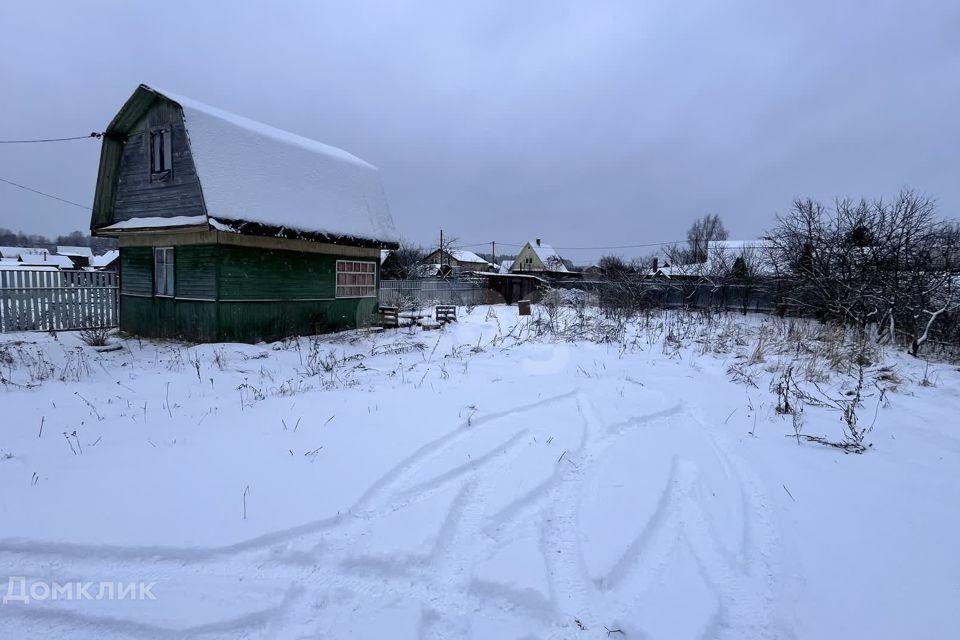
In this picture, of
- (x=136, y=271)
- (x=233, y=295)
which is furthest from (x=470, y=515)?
(x=136, y=271)

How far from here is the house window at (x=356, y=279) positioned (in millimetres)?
13719

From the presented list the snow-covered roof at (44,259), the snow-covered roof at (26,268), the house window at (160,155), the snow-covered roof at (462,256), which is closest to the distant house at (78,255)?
the snow-covered roof at (44,259)

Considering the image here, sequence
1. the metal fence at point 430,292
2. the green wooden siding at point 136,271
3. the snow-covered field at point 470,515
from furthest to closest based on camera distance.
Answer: the metal fence at point 430,292 < the green wooden siding at point 136,271 < the snow-covered field at point 470,515

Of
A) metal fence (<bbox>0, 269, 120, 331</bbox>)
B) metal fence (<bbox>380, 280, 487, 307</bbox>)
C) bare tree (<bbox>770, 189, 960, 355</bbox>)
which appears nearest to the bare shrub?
metal fence (<bbox>0, 269, 120, 331</bbox>)

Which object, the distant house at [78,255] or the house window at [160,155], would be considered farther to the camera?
the distant house at [78,255]

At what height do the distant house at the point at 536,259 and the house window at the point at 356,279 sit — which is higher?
the distant house at the point at 536,259

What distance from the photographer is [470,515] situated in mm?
2973

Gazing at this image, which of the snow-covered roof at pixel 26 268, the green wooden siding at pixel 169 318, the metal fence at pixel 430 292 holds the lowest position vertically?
the green wooden siding at pixel 169 318

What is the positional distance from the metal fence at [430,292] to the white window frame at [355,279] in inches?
280

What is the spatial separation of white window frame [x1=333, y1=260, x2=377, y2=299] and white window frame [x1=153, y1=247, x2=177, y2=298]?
4.08 meters

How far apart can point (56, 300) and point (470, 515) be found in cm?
1469

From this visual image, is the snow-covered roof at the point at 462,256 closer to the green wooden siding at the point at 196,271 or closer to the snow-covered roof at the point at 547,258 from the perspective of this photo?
the snow-covered roof at the point at 547,258

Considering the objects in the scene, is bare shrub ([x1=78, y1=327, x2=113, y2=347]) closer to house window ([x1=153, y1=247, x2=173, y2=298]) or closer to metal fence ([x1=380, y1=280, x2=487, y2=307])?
house window ([x1=153, y1=247, x2=173, y2=298])

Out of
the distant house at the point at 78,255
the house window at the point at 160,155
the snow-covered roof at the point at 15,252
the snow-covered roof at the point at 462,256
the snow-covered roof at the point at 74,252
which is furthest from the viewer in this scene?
the snow-covered roof at the point at 462,256
